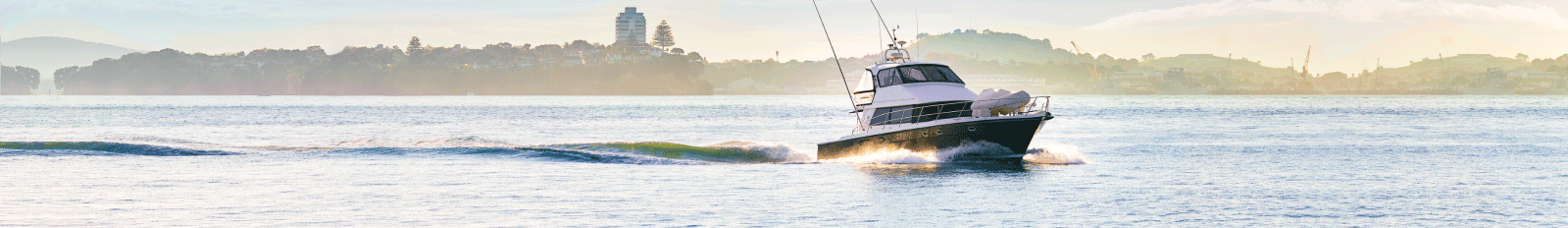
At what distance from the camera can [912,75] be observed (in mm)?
36594

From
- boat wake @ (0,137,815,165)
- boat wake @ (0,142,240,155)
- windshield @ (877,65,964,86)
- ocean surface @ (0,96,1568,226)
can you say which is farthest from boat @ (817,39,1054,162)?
boat wake @ (0,142,240,155)

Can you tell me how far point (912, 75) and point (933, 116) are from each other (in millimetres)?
1745

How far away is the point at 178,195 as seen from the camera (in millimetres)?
26547

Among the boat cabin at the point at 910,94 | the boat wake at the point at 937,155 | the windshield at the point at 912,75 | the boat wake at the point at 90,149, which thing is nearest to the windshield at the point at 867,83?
the boat cabin at the point at 910,94

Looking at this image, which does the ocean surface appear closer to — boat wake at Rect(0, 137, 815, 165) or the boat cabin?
boat wake at Rect(0, 137, 815, 165)

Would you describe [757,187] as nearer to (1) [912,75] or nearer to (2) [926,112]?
(2) [926,112]

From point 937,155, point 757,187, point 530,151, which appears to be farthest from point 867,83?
point 530,151

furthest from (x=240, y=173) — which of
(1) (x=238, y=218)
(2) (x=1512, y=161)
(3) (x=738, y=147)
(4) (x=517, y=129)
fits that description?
(4) (x=517, y=129)

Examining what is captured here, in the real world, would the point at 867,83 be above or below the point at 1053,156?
above

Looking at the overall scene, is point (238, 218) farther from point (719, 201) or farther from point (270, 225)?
point (719, 201)

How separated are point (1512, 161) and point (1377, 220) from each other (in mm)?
21918

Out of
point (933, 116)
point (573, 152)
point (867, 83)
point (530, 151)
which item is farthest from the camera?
point (530, 151)

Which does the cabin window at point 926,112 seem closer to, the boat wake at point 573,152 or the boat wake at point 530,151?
the boat wake at point 573,152

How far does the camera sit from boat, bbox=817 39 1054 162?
1350 inches
